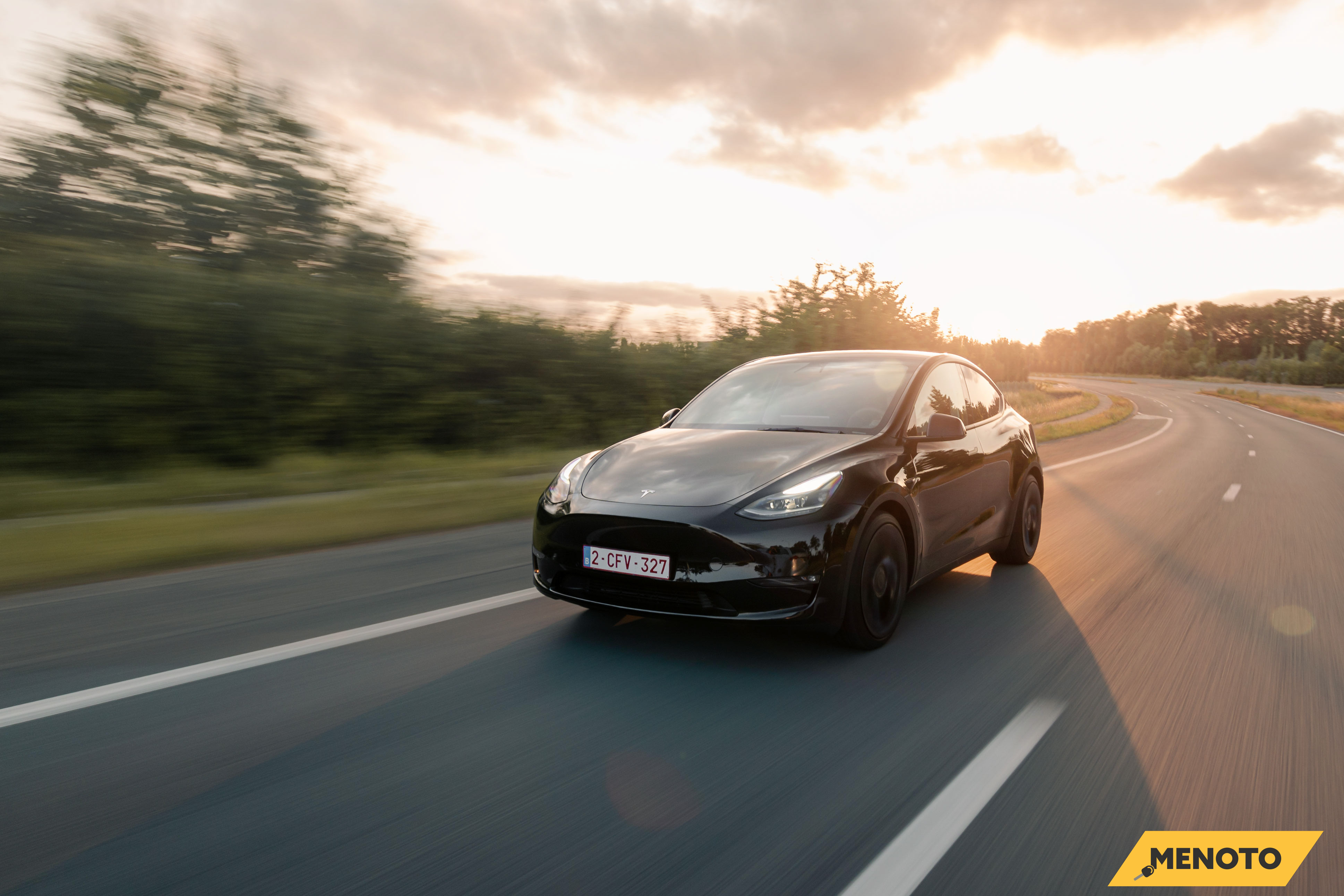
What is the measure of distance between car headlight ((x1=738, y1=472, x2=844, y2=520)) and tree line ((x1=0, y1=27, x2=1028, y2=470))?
995 cm

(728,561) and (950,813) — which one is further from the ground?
(728,561)

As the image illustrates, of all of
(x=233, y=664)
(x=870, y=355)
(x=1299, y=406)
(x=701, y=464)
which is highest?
(x=870, y=355)

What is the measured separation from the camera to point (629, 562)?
4152 mm

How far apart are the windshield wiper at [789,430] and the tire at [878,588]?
2.00 ft

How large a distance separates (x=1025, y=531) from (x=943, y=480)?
1948 mm

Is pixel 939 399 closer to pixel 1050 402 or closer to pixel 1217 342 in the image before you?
pixel 1050 402

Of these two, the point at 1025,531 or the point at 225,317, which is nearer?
the point at 1025,531

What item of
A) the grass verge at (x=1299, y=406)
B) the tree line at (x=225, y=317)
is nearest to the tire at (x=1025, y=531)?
the tree line at (x=225, y=317)

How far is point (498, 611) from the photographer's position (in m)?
5.19

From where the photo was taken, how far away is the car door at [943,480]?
498 centimetres

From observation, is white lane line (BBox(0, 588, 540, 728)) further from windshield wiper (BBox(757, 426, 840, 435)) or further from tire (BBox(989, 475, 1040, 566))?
tire (BBox(989, 475, 1040, 566))

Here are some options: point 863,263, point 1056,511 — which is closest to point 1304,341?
point 863,263

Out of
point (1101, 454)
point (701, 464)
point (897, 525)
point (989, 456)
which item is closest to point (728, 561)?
point (701, 464)

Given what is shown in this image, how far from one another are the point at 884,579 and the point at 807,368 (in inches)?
71.4
